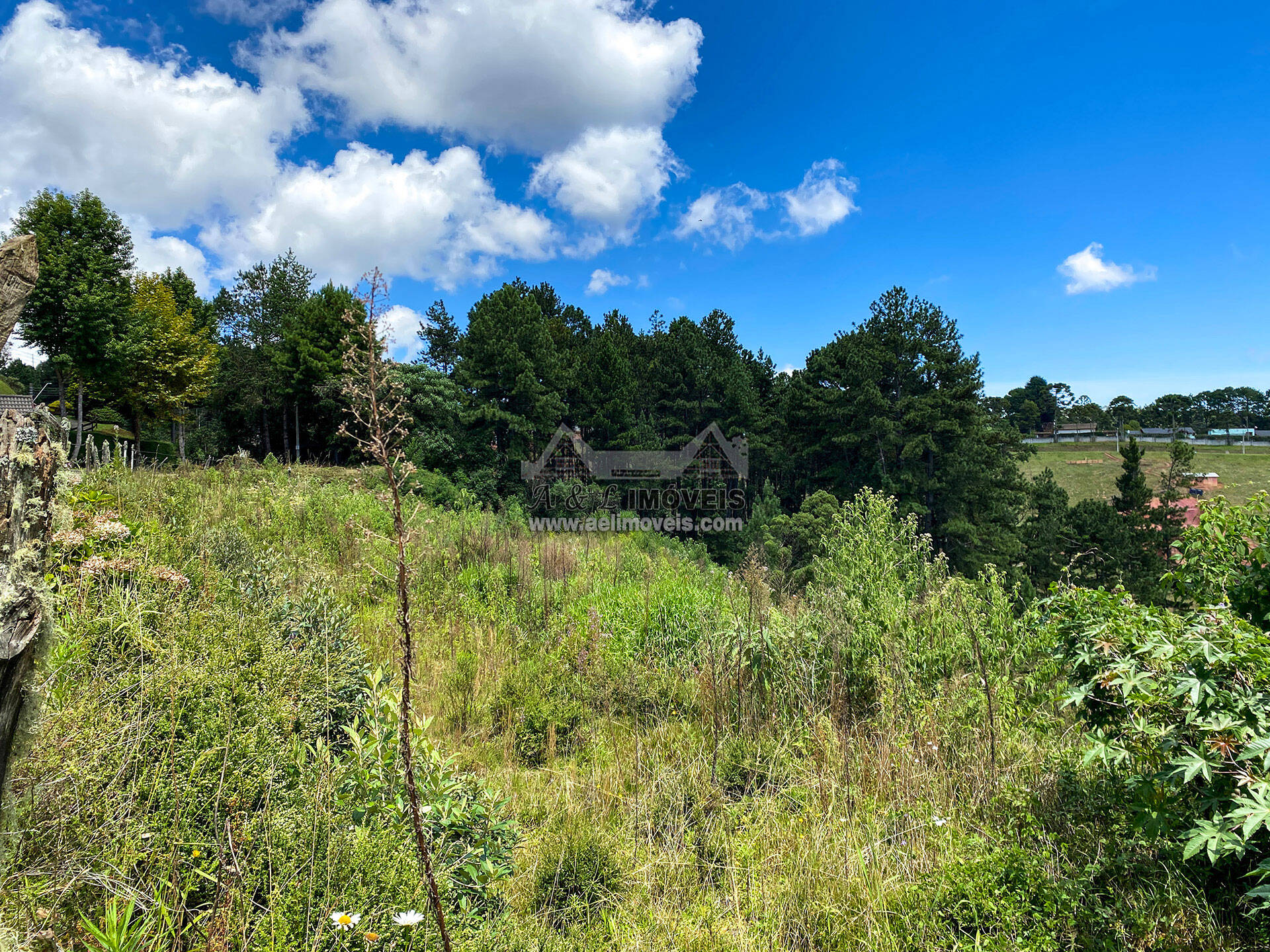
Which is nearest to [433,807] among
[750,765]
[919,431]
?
[750,765]

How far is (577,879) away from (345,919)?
1.08 m

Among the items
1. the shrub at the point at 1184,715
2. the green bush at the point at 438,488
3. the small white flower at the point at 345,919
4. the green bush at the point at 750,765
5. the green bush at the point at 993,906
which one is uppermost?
the green bush at the point at 438,488

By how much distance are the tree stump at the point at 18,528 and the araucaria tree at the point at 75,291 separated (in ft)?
75.2

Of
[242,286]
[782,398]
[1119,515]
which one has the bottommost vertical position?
[1119,515]

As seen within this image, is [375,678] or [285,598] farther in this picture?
[285,598]

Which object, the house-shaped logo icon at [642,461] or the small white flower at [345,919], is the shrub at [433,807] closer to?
the small white flower at [345,919]

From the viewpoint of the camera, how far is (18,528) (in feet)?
3.05

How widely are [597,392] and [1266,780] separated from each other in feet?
80.6

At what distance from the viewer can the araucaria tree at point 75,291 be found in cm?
1700

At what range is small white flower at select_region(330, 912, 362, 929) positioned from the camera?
1.41 meters

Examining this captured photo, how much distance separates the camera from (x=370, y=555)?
18.0 ft

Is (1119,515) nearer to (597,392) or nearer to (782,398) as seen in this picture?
(782,398)

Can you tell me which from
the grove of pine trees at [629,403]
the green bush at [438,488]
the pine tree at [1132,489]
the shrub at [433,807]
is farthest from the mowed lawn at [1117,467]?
the shrub at [433,807]

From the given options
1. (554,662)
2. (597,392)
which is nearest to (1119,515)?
(597,392)
